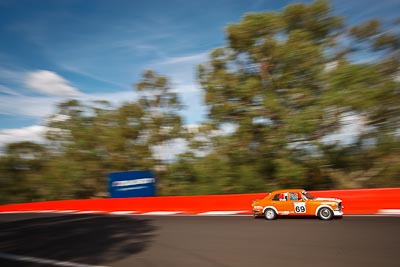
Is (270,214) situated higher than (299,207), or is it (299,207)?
(299,207)

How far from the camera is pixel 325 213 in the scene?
36.1 ft

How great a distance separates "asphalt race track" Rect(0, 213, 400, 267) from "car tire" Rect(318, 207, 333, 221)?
13.1 inches

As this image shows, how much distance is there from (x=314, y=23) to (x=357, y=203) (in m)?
14.7

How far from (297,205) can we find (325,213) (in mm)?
980

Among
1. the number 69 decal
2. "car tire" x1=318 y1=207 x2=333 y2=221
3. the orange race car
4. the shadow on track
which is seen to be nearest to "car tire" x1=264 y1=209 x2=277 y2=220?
the orange race car

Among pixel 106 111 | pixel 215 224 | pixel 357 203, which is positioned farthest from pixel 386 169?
pixel 106 111

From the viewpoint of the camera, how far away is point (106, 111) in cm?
3778

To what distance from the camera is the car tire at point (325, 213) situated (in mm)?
10930

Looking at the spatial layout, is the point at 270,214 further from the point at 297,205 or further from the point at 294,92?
the point at 294,92

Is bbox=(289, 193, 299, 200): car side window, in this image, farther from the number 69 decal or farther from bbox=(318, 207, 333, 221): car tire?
bbox=(318, 207, 333, 221): car tire

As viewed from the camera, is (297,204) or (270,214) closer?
(297,204)

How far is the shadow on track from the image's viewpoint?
26.5 feet

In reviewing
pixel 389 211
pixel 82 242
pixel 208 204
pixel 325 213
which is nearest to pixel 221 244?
pixel 82 242

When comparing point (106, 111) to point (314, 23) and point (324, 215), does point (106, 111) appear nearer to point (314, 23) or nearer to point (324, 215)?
point (314, 23)
